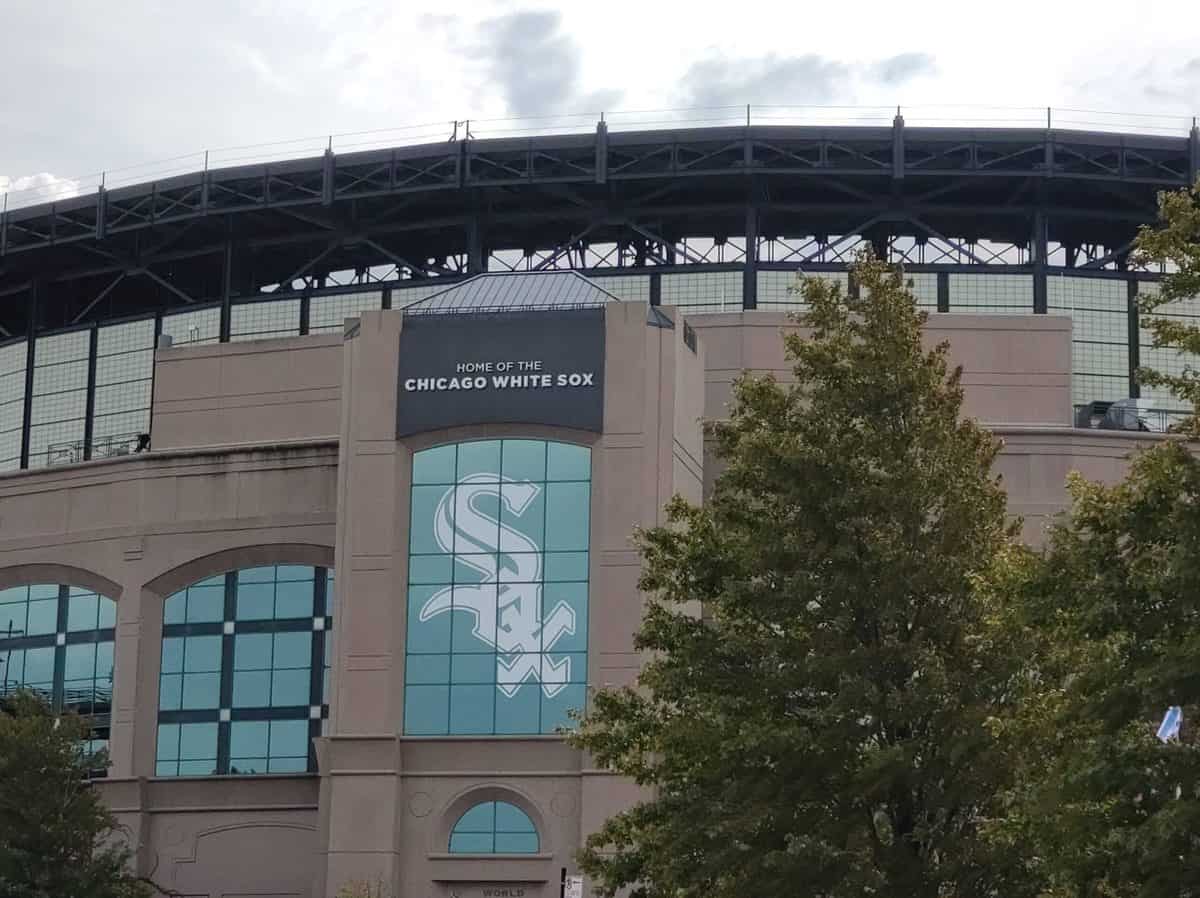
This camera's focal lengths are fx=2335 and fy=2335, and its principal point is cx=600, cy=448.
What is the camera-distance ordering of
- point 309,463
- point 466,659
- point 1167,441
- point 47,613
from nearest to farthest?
point 1167,441 < point 466,659 < point 309,463 < point 47,613

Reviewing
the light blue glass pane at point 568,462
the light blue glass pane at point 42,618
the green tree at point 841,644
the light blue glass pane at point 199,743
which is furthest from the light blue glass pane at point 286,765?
the green tree at point 841,644

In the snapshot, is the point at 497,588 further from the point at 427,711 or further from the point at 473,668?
the point at 427,711

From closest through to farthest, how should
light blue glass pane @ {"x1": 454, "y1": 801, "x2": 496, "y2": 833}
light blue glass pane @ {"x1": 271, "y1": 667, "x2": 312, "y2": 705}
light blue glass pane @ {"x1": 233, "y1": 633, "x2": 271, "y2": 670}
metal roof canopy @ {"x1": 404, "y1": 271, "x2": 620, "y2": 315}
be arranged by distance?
light blue glass pane @ {"x1": 454, "y1": 801, "x2": 496, "y2": 833} → metal roof canopy @ {"x1": 404, "y1": 271, "x2": 620, "y2": 315} → light blue glass pane @ {"x1": 271, "y1": 667, "x2": 312, "y2": 705} → light blue glass pane @ {"x1": 233, "y1": 633, "x2": 271, "y2": 670}

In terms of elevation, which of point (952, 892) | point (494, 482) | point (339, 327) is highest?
point (339, 327)

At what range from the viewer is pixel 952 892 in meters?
34.2

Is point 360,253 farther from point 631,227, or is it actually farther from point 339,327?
point 631,227

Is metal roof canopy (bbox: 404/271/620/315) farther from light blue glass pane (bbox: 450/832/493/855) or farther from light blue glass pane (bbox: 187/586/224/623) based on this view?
light blue glass pane (bbox: 450/832/493/855)

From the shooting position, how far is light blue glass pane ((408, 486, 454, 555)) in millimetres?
64062

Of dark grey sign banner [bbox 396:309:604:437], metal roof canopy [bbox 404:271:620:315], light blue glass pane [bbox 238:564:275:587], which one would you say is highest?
metal roof canopy [bbox 404:271:620:315]

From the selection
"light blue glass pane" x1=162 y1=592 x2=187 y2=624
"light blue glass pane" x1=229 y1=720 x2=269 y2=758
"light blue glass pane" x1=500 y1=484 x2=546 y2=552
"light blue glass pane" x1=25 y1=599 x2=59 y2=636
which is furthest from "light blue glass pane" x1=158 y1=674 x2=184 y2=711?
"light blue glass pane" x1=500 y1=484 x2=546 y2=552

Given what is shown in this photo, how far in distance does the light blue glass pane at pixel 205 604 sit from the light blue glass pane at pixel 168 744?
3.43 meters

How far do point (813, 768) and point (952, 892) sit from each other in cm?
270

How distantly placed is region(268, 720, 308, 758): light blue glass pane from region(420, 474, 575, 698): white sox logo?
984cm

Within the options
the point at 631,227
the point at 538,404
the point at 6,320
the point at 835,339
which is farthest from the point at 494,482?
the point at 6,320
